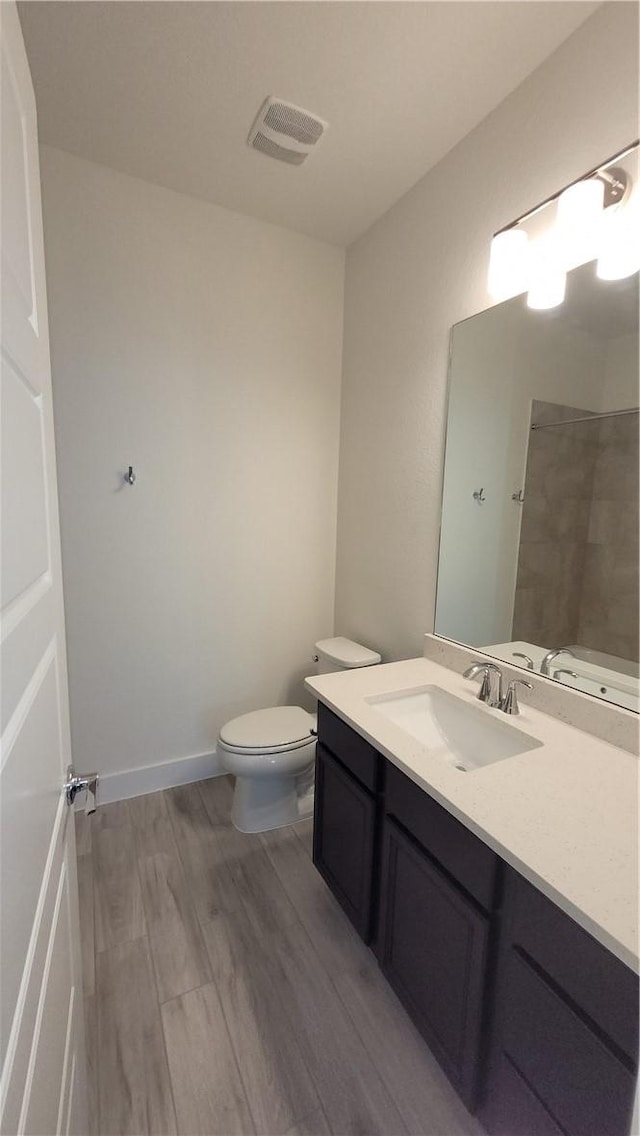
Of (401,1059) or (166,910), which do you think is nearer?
(401,1059)

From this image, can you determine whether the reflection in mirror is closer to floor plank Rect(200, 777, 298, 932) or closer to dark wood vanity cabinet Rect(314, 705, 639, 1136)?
dark wood vanity cabinet Rect(314, 705, 639, 1136)

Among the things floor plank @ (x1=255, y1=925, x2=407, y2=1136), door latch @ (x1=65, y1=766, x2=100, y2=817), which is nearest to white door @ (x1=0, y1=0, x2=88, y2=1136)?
door latch @ (x1=65, y1=766, x2=100, y2=817)

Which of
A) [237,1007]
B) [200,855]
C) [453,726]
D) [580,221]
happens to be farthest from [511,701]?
[200,855]

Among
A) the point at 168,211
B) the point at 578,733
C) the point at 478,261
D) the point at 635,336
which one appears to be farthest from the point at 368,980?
the point at 168,211

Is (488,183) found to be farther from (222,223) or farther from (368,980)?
(368,980)

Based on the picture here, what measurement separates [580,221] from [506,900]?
5.09 ft

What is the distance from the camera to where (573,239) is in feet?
3.80

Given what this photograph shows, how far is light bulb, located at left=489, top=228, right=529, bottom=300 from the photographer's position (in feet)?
4.26

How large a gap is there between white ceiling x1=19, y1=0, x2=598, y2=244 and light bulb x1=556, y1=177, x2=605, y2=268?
0.44 m

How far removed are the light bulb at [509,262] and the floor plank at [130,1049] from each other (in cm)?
234

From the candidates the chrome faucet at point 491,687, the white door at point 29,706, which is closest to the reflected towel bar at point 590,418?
the chrome faucet at point 491,687

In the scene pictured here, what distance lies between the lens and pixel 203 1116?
102cm

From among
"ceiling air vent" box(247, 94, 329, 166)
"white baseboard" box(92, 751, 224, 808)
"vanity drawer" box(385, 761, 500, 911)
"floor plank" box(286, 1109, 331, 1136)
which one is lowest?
"floor plank" box(286, 1109, 331, 1136)

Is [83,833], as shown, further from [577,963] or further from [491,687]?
[577,963]
